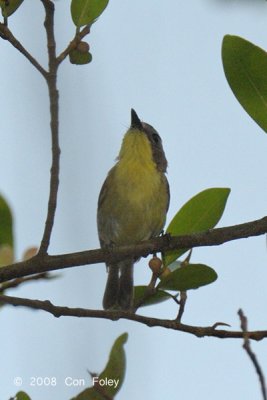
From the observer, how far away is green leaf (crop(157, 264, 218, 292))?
344cm

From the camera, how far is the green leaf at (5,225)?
3531 mm

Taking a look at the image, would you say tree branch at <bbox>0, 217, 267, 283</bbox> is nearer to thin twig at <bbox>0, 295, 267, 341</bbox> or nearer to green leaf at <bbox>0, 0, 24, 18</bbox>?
thin twig at <bbox>0, 295, 267, 341</bbox>

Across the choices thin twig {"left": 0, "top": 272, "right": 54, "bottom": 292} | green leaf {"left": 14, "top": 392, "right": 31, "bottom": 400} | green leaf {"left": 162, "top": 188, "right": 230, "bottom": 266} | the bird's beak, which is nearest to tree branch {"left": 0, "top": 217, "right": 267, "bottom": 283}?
thin twig {"left": 0, "top": 272, "right": 54, "bottom": 292}

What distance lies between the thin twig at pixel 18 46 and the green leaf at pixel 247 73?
82 centimetres

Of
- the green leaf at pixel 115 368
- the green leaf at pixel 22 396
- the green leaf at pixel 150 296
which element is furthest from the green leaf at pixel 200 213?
the green leaf at pixel 22 396

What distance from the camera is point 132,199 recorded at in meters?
5.87

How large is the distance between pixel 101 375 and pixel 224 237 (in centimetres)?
77

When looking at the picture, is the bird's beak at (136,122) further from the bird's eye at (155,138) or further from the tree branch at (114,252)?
the tree branch at (114,252)

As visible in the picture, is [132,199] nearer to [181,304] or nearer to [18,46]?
[181,304]

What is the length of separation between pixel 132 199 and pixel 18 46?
2987mm

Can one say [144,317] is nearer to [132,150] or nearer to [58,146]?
[58,146]

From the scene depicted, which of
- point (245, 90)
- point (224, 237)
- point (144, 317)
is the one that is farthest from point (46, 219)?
point (245, 90)

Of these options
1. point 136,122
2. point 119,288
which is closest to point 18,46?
point 136,122

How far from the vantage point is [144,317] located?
3.08 m
